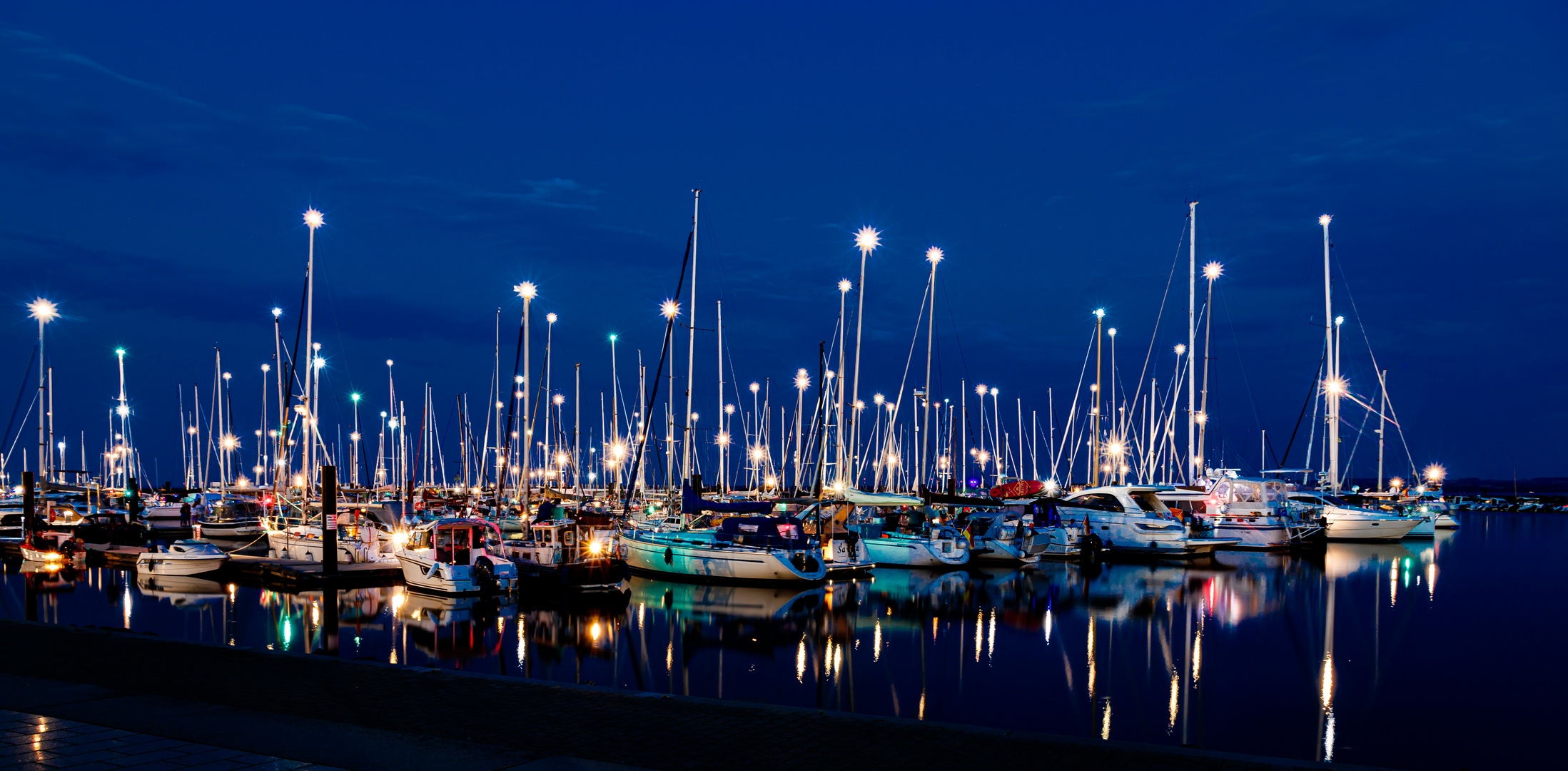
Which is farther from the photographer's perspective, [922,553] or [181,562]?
[922,553]

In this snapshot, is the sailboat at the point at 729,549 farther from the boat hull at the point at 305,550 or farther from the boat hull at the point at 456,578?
the boat hull at the point at 305,550

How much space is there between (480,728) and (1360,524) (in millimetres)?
64474

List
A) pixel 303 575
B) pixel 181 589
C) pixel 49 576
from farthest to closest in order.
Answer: pixel 49 576 → pixel 181 589 → pixel 303 575

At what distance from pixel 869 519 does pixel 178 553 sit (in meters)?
31.4

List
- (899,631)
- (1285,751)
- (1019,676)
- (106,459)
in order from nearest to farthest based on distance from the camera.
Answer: (1285,751), (1019,676), (899,631), (106,459)

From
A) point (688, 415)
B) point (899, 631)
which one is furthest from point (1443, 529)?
point (899, 631)

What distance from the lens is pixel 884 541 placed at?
43688 millimetres

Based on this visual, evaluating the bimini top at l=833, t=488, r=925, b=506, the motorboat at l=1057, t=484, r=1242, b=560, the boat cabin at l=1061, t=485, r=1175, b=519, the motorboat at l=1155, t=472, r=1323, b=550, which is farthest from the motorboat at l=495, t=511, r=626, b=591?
the motorboat at l=1155, t=472, r=1323, b=550

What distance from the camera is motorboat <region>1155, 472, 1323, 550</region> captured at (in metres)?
53.7

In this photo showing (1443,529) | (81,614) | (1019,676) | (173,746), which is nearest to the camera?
(173,746)

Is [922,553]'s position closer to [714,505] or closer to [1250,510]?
[714,505]

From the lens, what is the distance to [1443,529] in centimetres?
8369

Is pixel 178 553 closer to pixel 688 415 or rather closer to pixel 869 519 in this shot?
pixel 688 415

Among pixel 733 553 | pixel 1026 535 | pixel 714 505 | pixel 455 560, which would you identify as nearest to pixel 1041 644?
pixel 733 553
